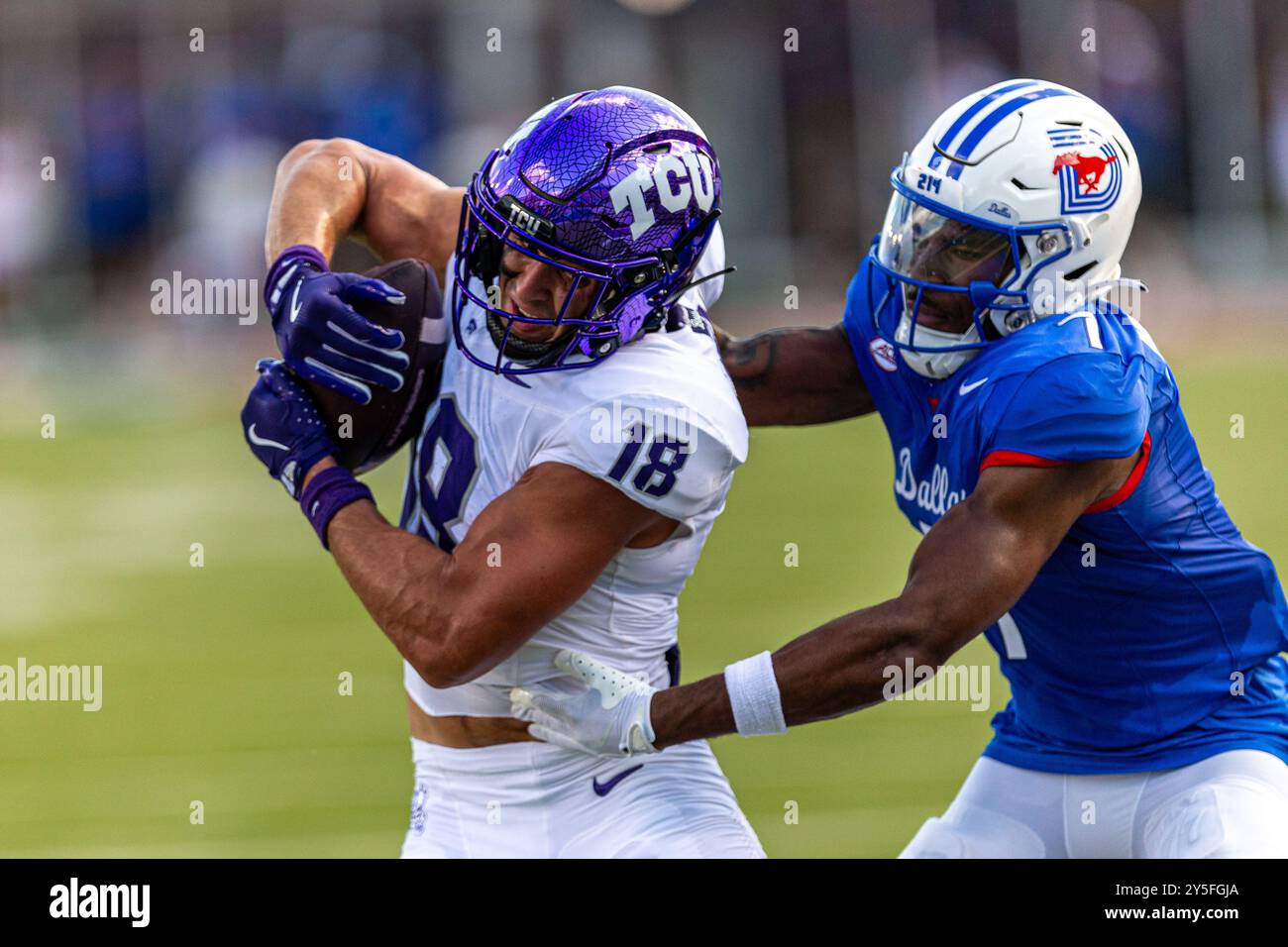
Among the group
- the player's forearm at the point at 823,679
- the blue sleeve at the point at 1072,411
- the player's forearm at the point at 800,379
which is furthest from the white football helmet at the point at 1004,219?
the player's forearm at the point at 823,679

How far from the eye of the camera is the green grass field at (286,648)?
587 cm

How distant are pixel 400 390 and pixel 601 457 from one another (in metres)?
0.53

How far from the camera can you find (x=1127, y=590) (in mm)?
3508

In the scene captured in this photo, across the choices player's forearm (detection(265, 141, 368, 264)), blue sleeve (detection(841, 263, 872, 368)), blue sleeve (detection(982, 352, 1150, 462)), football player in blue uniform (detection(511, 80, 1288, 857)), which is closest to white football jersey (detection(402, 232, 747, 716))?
football player in blue uniform (detection(511, 80, 1288, 857))

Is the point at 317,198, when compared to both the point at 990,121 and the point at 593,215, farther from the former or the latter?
the point at 990,121

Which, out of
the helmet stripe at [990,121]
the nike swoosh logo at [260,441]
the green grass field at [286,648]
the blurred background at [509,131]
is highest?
the blurred background at [509,131]

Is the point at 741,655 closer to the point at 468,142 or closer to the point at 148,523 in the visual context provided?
the point at 148,523

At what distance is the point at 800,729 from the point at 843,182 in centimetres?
1170

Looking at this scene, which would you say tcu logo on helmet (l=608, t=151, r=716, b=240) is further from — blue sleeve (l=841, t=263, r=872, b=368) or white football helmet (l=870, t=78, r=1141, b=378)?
blue sleeve (l=841, t=263, r=872, b=368)

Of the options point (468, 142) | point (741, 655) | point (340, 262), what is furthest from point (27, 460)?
point (741, 655)

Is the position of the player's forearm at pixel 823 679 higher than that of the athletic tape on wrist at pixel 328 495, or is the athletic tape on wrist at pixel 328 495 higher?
the athletic tape on wrist at pixel 328 495

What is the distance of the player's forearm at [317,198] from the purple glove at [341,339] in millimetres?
354

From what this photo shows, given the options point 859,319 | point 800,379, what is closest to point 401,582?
point 800,379

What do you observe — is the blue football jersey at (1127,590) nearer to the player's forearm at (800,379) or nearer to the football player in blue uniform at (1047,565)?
the football player in blue uniform at (1047,565)
